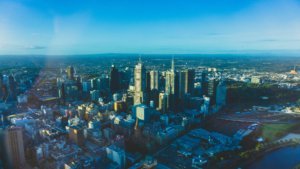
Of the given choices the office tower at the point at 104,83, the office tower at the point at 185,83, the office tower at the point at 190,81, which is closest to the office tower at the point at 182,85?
the office tower at the point at 185,83

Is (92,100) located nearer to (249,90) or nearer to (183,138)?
(183,138)

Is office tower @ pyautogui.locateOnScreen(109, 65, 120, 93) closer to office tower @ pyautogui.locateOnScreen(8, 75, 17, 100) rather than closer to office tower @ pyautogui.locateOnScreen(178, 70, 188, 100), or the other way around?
office tower @ pyautogui.locateOnScreen(178, 70, 188, 100)

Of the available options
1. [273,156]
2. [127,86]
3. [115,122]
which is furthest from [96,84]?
[273,156]

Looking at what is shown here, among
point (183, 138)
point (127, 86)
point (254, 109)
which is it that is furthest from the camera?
point (127, 86)

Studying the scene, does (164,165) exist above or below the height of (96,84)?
below

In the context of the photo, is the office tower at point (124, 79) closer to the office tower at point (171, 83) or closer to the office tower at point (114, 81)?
the office tower at point (114, 81)
